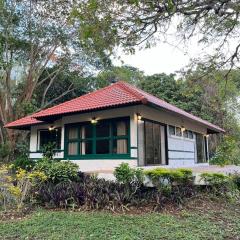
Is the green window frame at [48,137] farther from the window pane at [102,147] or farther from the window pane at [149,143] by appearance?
the window pane at [149,143]

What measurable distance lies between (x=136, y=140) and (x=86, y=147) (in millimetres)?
2846

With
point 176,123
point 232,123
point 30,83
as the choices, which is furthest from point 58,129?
point 232,123

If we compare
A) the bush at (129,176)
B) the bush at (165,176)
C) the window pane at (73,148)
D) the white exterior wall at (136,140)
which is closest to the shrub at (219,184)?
the bush at (165,176)

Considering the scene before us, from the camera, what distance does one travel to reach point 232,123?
86.6ft

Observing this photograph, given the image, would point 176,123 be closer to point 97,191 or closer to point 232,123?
point 97,191

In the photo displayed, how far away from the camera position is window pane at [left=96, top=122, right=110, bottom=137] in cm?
1337

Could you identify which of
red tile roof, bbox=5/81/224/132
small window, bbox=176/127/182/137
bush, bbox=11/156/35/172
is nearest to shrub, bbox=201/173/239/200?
red tile roof, bbox=5/81/224/132

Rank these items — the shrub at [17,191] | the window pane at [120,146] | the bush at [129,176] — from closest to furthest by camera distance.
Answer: the shrub at [17,191]
the bush at [129,176]
the window pane at [120,146]

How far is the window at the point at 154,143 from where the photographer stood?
13398 mm

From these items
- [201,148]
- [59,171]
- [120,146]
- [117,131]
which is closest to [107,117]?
[117,131]

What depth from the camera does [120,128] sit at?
13.0m

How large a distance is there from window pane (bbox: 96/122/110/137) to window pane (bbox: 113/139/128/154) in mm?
601

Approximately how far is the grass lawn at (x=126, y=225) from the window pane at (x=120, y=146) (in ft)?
16.5

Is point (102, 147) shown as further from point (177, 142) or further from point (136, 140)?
point (177, 142)
